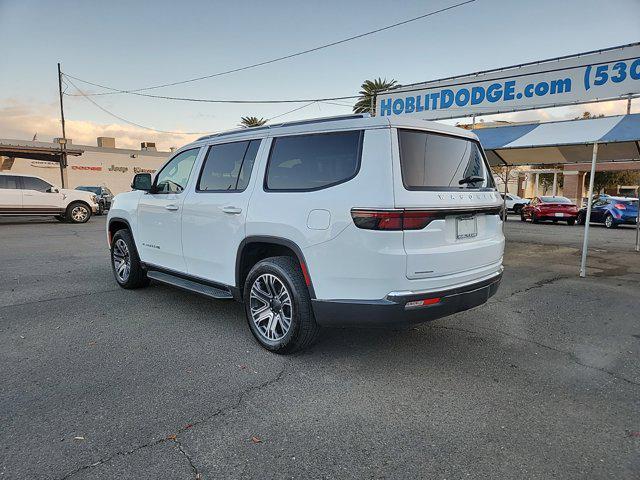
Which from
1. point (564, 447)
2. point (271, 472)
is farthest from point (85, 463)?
point (564, 447)

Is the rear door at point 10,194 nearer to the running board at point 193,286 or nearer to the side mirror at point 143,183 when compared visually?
the side mirror at point 143,183

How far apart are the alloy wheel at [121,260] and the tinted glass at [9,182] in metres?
12.7

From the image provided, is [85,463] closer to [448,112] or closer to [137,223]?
[137,223]

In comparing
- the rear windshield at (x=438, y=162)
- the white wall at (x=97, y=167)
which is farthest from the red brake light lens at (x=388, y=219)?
the white wall at (x=97, y=167)

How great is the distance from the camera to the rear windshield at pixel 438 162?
3.30m

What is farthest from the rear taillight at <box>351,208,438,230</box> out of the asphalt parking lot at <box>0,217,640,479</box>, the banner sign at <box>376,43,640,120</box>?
the banner sign at <box>376,43,640,120</box>

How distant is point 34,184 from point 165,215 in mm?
14512

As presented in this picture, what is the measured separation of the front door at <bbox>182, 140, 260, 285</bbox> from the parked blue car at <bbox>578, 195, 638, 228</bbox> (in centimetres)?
1837

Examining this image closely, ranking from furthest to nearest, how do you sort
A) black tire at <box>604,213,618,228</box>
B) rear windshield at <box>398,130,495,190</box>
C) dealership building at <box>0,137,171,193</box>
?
dealership building at <box>0,137,171,193</box> < black tire at <box>604,213,618,228</box> < rear windshield at <box>398,130,495,190</box>

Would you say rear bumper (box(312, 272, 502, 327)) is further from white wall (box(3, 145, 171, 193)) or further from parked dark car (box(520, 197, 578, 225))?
white wall (box(3, 145, 171, 193))

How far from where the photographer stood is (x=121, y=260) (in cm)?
629

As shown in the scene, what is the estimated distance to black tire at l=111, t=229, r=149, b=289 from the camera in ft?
19.4

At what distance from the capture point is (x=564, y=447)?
2588mm

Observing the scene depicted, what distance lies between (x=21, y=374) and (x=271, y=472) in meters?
2.38
